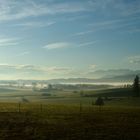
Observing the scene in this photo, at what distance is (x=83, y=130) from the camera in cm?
4003

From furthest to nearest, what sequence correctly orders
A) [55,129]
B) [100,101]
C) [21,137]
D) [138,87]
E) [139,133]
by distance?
[138,87]
[100,101]
[55,129]
[139,133]
[21,137]

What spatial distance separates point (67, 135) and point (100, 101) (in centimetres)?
11388

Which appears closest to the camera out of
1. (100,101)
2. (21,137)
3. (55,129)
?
(21,137)

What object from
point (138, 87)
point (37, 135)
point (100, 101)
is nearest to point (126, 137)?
point (37, 135)

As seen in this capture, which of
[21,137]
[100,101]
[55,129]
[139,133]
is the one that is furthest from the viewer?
[100,101]

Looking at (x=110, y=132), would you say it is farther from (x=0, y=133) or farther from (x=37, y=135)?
(x=0, y=133)

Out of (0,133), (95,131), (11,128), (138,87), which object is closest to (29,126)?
(11,128)

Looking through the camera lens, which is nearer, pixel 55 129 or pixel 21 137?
pixel 21 137

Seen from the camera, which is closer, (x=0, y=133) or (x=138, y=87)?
(x=0, y=133)

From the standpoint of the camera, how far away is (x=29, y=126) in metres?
43.1

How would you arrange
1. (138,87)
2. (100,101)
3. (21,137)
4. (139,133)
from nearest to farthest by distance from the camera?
(21,137) → (139,133) → (100,101) → (138,87)

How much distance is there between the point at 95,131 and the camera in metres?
39.4

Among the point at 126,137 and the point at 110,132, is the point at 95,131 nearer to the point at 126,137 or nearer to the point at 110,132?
the point at 110,132

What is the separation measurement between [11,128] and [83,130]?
29.9 ft
